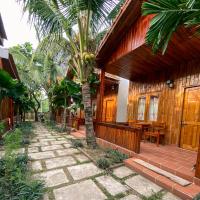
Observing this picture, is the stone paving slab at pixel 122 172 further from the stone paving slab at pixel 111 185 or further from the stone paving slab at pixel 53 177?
the stone paving slab at pixel 53 177

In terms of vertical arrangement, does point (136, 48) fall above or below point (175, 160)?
above

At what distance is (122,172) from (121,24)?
415 cm

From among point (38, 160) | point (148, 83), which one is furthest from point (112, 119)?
point (38, 160)

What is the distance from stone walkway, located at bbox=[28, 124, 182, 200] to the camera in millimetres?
2604

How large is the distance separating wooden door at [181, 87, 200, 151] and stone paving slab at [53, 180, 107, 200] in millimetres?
3635

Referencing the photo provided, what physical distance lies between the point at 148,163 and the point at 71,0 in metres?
5.00

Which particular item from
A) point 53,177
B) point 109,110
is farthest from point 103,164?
point 109,110

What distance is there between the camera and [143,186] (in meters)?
2.95

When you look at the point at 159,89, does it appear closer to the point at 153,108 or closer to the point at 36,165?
the point at 153,108

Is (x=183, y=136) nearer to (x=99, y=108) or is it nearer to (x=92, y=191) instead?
(x=99, y=108)

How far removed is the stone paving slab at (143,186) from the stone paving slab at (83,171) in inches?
32.0

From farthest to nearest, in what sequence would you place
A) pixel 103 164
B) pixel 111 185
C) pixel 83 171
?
pixel 103 164 → pixel 83 171 → pixel 111 185

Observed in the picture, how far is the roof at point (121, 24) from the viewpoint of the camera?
152 inches

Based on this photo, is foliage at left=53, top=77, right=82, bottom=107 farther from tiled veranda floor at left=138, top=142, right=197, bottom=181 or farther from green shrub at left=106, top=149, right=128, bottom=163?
tiled veranda floor at left=138, top=142, right=197, bottom=181
